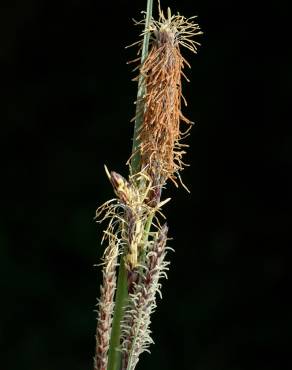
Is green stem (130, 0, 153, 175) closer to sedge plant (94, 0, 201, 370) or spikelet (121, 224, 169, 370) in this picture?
sedge plant (94, 0, 201, 370)

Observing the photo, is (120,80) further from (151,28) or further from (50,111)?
(151,28)

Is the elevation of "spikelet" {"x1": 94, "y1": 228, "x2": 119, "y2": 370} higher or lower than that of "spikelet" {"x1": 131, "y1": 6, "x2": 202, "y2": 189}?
lower

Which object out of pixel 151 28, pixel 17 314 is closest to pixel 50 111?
pixel 17 314

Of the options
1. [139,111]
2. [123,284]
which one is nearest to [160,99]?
[139,111]

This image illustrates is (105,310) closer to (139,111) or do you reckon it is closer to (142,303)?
(142,303)

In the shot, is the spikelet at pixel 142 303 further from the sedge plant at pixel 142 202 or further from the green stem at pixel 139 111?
the green stem at pixel 139 111

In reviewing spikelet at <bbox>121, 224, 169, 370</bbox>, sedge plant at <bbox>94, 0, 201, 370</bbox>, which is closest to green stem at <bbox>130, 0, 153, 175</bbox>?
sedge plant at <bbox>94, 0, 201, 370</bbox>
